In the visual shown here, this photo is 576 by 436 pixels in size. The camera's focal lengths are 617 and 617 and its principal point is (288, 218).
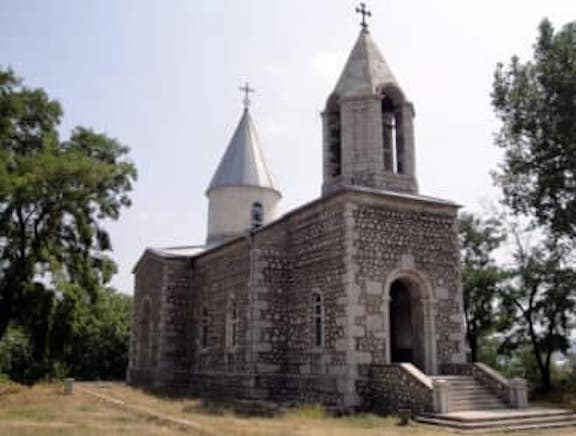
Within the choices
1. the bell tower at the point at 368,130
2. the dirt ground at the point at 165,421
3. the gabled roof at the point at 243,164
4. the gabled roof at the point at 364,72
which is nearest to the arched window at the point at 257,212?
the gabled roof at the point at 243,164

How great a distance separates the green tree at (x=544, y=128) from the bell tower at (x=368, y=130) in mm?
3695

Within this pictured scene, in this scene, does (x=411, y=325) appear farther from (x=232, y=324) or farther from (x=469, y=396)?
(x=232, y=324)

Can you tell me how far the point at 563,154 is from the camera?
18984 millimetres

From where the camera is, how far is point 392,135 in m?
19.9

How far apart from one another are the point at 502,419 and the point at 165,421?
7580 millimetres

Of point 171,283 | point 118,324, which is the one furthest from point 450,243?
point 118,324

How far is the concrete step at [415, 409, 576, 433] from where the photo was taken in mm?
13498

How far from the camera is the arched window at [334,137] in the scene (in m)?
19.8

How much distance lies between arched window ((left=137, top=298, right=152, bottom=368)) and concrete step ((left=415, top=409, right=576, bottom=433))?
15.6m

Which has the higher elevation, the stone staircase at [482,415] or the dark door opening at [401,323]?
the dark door opening at [401,323]

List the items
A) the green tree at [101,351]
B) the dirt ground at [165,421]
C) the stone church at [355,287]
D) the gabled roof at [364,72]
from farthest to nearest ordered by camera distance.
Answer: the green tree at [101,351]
the gabled roof at [364,72]
the stone church at [355,287]
the dirt ground at [165,421]

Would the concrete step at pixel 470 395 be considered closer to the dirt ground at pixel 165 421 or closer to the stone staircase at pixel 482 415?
the stone staircase at pixel 482 415

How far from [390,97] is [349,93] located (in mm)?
1487

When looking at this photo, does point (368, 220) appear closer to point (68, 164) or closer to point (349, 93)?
point (349, 93)
